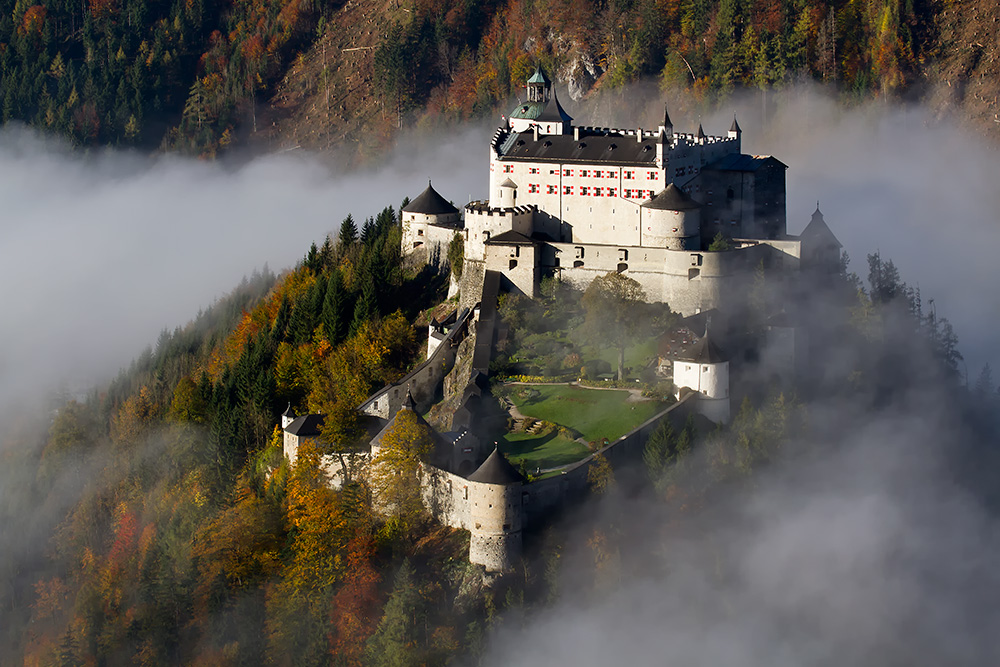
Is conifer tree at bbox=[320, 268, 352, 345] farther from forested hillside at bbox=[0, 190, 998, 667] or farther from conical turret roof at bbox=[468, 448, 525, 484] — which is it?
conical turret roof at bbox=[468, 448, 525, 484]

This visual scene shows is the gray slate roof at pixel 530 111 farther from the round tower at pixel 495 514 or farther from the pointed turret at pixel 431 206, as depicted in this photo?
the round tower at pixel 495 514

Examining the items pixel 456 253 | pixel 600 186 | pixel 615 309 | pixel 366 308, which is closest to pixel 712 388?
pixel 615 309

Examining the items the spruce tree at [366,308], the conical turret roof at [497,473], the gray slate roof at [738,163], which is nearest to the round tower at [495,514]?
the conical turret roof at [497,473]

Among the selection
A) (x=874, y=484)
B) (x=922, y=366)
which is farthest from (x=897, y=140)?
(x=874, y=484)

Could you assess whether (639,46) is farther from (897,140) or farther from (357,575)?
(357,575)

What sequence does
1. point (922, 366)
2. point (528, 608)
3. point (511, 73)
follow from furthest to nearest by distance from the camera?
point (511, 73) < point (922, 366) < point (528, 608)

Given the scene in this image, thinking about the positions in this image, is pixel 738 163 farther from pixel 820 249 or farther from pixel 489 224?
pixel 489 224

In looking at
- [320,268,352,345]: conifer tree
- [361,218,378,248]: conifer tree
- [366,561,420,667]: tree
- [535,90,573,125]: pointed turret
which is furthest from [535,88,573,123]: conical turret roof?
[366,561,420,667]: tree
